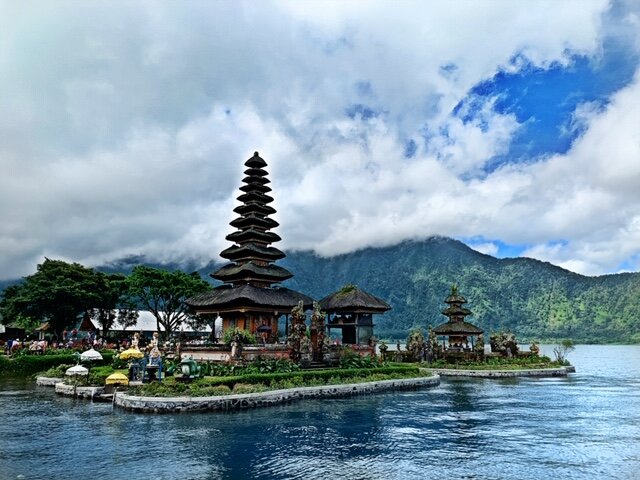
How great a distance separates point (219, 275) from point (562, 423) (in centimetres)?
3796

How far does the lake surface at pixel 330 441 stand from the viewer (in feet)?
65.1

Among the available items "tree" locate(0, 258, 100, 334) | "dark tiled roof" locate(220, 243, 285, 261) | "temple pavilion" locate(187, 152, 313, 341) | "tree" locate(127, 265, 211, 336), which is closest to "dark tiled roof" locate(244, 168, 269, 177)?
"temple pavilion" locate(187, 152, 313, 341)

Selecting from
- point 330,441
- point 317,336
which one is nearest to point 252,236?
point 317,336

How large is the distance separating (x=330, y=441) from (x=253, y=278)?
106 ft

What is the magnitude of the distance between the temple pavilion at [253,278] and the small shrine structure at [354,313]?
334 cm

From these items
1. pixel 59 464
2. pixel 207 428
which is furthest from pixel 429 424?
pixel 59 464

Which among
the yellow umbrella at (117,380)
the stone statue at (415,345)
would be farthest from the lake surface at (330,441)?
the stone statue at (415,345)

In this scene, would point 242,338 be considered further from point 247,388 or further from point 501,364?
point 501,364

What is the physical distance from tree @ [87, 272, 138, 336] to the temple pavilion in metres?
24.9

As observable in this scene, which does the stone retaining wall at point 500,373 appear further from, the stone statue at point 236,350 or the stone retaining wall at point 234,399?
the stone statue at point 236,350

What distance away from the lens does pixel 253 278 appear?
5562 cm

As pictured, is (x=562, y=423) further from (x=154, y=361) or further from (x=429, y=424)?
(x=154, y=361)

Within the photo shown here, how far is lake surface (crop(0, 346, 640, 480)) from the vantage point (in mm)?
19828

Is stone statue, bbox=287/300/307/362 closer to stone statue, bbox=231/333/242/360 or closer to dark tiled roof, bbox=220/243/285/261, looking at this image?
stone statue, bbox=231/333/242/360
